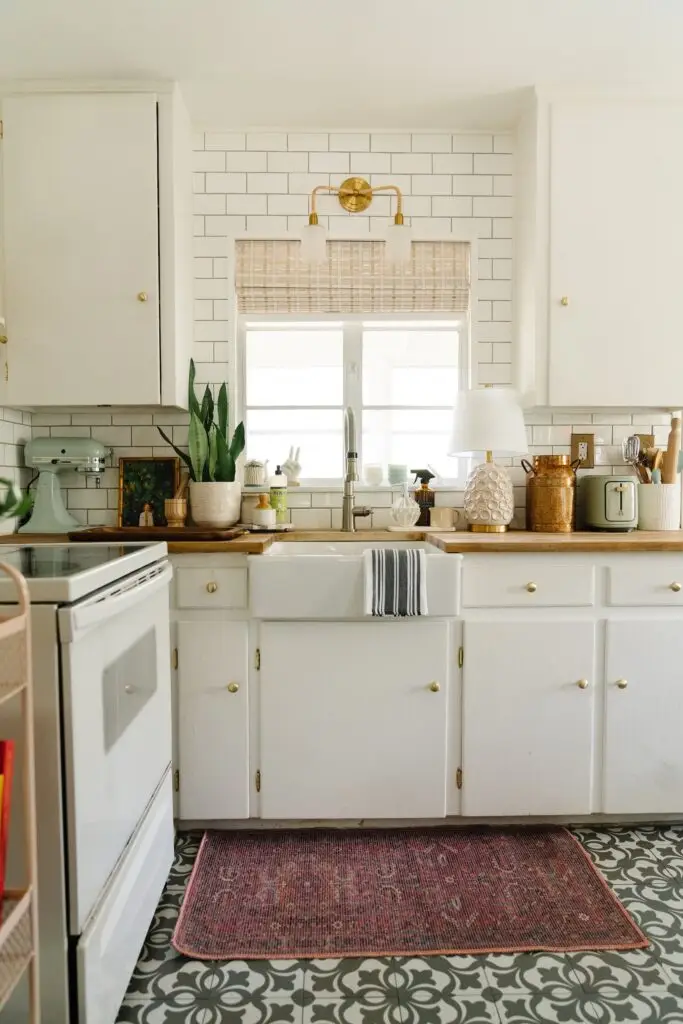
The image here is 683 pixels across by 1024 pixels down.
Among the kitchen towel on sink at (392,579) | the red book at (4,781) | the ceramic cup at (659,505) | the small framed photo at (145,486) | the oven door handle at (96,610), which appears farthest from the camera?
the small framed photo at (145,486)

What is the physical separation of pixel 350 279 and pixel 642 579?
166cm

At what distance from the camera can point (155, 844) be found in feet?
5.41

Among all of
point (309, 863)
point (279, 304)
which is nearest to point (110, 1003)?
point (309, 863)

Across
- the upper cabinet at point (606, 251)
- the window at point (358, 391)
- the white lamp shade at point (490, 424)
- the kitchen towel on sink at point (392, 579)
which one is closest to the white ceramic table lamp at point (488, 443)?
the white lamp shade at point (490, 424)

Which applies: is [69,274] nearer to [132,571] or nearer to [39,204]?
[39,204]

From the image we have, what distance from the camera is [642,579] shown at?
6.71 ft

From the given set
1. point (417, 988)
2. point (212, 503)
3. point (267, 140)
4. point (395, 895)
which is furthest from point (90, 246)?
point (417, 988)

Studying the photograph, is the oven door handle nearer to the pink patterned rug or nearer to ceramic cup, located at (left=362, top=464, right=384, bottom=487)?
the pink patterned rug

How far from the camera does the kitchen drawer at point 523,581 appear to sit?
2.03 meters

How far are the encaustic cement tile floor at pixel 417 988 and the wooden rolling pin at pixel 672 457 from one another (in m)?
1.61

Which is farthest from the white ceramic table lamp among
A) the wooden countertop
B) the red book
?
the red book

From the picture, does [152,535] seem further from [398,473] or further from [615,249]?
[615,249]

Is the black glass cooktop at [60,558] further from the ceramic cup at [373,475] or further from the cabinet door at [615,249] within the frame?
the cabinet door at [615,249]

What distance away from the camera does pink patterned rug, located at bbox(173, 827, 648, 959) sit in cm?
157
